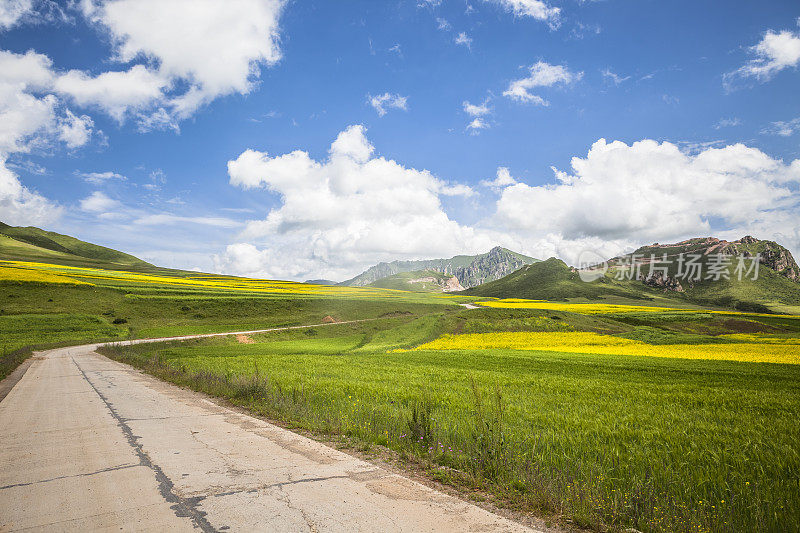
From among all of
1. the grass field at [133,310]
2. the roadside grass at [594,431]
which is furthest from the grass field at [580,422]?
the grass field at [133,310]

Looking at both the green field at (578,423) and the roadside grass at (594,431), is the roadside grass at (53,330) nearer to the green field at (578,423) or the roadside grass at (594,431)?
the green field at (578,423)

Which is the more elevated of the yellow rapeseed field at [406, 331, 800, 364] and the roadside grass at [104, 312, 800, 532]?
the roadside grass at [104, 312, 800, 532]

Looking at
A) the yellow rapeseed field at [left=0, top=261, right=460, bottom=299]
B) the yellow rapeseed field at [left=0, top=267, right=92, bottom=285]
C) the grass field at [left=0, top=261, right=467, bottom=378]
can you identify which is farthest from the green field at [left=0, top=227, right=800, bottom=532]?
the yellow rapeseed field at [left=0, top=261, right=460, bottom=299]

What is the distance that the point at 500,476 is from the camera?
243 inches

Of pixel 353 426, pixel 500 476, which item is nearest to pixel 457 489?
pixel 500 476

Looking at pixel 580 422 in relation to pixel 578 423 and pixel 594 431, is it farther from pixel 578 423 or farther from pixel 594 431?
pixel 594 431

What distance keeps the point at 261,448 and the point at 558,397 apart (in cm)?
1060

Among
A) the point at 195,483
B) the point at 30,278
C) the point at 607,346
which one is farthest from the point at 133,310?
the point at 607,346

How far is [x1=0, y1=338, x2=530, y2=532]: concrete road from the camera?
477 centimetres

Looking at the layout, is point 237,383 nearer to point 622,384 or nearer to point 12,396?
point 12,396

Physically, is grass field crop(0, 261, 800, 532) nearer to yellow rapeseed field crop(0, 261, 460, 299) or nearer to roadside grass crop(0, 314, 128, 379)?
roadside grass crop(0, 314, 128, 379)

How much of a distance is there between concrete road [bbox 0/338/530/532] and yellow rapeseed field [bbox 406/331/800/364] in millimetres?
31507

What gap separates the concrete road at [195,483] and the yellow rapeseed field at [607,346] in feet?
103

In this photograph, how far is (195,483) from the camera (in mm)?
5945
